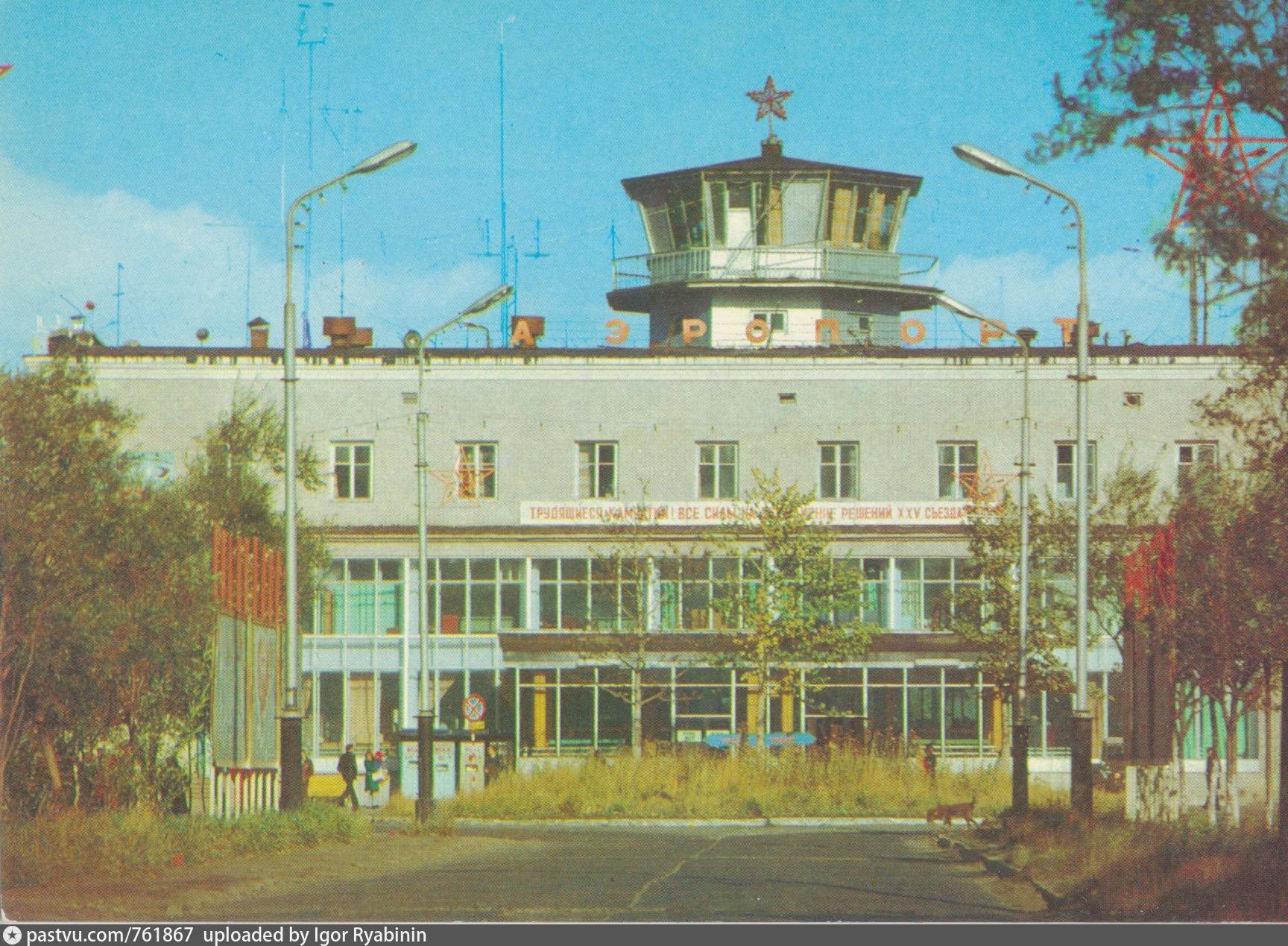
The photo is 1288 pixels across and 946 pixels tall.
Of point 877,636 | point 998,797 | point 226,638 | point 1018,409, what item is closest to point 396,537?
point 877,636

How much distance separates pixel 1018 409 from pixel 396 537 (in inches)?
830

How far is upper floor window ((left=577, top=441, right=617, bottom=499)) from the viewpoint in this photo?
65.4 m

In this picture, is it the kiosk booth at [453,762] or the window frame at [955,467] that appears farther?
the window frame at [955,467]

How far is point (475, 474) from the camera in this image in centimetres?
6550

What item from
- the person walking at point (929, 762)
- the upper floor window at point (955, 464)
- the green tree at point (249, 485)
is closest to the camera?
the green tree at point (249, 485)

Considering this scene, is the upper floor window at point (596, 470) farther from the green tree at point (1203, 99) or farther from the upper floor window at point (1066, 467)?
the green tree at point (1203, 99)

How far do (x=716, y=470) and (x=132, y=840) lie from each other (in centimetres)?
4367

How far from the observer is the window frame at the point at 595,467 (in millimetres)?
65438

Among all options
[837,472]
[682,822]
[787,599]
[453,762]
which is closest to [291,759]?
[682,822]

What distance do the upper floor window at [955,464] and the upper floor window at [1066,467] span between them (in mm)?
2692

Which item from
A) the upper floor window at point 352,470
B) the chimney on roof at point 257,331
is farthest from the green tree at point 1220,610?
the chimney on roof at point 257,331

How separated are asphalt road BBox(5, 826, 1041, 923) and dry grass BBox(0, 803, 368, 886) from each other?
525 mm

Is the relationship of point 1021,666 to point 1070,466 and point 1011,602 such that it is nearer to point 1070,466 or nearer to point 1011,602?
point 1011,602

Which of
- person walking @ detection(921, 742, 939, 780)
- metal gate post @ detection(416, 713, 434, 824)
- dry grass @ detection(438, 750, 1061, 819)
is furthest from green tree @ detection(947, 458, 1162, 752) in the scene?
metal gate post @ detection(416, 713, 434, 824)
